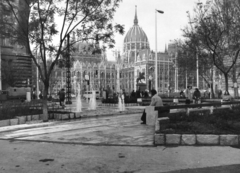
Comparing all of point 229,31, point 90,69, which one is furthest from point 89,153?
point 90,69

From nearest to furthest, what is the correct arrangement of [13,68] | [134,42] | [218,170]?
[218,170], [13,68], [134,42]

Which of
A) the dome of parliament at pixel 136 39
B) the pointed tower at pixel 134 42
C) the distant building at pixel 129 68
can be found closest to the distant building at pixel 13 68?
the distant building at pixel 129 68

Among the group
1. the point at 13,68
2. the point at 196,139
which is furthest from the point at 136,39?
the point at 196,139

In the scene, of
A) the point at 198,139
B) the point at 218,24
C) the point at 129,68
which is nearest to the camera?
the point at 198,139

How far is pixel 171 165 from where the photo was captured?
5.73 metres

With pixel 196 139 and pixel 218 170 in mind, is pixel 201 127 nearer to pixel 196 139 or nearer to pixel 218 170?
pixel 196 139

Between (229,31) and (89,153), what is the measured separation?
80.9ft

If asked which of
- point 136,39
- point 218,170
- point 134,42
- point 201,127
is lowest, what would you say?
point 218,170

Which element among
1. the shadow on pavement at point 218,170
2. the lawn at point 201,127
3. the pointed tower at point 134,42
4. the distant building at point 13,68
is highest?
the pointed tower at point 134,42

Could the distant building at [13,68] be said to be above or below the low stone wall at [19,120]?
above

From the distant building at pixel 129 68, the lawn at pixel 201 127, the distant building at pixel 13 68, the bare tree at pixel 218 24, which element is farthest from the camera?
the distant building at pixel 129 68

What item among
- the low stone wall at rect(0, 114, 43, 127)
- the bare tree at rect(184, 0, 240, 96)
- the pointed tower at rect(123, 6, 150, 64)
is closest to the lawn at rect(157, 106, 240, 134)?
the low stone wall at rect(0, 114, 43, 127)

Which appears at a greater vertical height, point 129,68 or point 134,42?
point 134,42

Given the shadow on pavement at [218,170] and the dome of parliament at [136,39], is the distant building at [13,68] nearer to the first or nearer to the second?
the shadow on pavement at [218,170]
